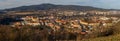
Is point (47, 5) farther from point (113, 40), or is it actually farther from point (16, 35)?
point (113, 40)

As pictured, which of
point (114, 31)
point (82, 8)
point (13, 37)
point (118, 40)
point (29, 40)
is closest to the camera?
point (118, 40)

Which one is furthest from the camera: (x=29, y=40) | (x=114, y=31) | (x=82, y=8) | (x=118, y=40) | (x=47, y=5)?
(x=47, y=5)

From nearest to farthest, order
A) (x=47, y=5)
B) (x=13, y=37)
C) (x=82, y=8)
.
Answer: (x=13, y=37)
(x=82, y=8)
(x=47, y=5)

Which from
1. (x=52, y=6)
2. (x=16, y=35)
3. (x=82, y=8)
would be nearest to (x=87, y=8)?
(x=82, y=8)

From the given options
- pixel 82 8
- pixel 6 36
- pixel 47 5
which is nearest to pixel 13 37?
pixel 6 36

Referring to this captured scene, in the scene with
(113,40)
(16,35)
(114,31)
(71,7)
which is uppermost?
(113,40)

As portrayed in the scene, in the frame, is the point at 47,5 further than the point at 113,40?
Yes

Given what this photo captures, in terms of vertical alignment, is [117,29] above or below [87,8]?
above

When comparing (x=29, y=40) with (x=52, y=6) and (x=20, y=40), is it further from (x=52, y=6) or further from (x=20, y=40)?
(x=52, y=6)

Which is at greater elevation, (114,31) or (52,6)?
(114,31)
